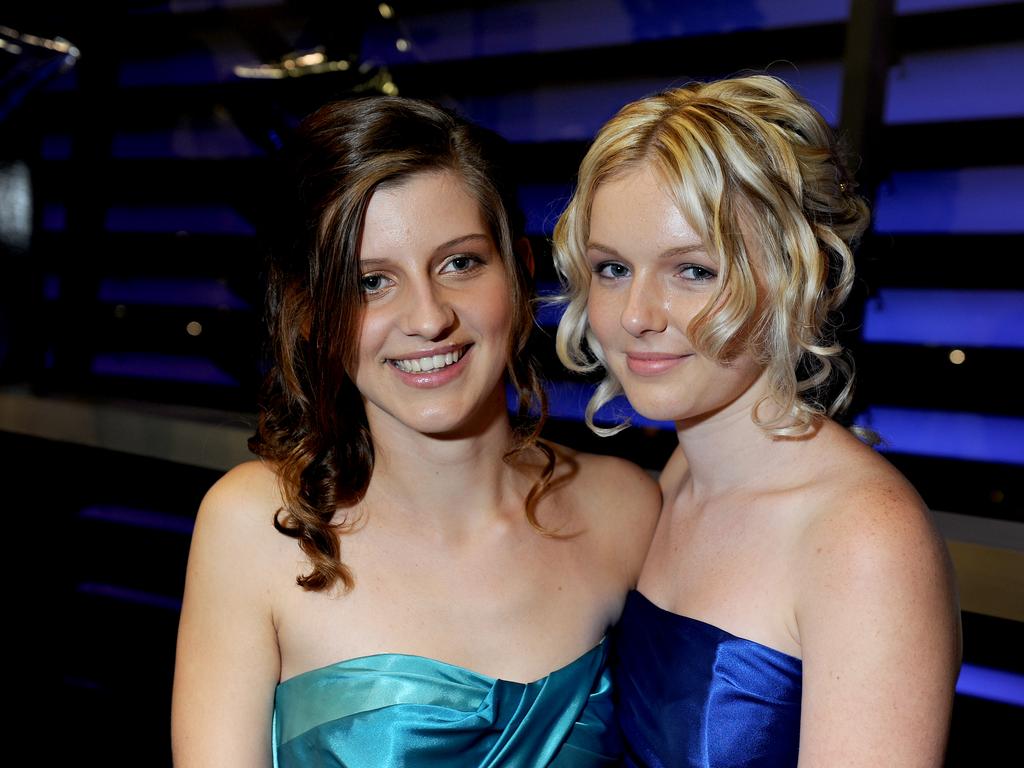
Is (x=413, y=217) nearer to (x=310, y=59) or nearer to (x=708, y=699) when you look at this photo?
(x=708, y=699)

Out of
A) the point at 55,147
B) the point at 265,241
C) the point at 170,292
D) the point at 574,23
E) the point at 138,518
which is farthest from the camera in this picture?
the point at 55,147

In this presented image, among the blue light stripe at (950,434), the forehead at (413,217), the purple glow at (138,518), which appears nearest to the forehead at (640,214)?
the forehead at (413,217)

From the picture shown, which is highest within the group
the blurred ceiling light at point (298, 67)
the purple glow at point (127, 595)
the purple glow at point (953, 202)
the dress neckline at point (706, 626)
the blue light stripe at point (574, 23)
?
the blue light stripe at point (574, 23)

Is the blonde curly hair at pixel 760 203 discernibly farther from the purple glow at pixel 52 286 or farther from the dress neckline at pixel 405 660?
the purple glow at pixel 52 286

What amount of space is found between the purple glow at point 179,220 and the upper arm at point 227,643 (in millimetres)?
2609

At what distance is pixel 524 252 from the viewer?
185 centimetres

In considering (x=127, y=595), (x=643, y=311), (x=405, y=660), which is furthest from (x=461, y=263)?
(x=127, y=595)

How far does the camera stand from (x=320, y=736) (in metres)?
1.67

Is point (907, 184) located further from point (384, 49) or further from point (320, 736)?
point (320, 736)

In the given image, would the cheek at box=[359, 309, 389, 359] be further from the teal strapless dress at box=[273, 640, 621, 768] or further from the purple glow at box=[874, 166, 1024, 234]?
the purple glow at box=[874, 166, 1024, 234]

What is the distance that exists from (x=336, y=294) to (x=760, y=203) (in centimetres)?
70

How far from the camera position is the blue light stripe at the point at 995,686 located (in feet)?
8.83

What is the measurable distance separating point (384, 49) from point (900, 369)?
7.20 ft

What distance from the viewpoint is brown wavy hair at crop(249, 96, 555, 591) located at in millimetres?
1656
